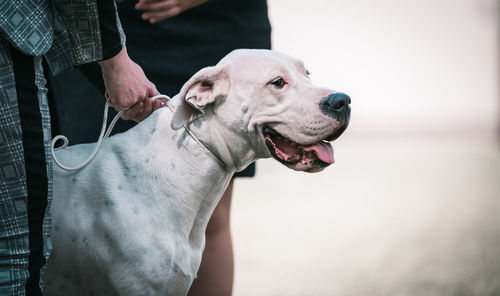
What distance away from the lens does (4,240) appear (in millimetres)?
1699

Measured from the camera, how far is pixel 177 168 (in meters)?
2.27

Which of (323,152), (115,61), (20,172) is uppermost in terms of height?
(115,61)

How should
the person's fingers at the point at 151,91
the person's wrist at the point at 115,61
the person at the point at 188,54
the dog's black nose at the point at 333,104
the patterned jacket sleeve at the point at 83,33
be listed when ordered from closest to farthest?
the patterned jacket sleeve at the point at 83,33
the person's wrist at the point at 115,61
the dog's black nose at the point at 333,104
the person's fingers at the point at 151,91
the person at the point at 188,54

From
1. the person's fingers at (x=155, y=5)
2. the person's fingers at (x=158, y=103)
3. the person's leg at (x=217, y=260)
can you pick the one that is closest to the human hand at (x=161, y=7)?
the person's fingers at (x=155, y=5)

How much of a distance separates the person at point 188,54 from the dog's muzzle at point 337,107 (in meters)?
0.91

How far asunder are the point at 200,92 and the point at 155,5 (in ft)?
2.51

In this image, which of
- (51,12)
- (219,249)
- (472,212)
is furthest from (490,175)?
(51,12)

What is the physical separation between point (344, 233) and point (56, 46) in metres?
3.97

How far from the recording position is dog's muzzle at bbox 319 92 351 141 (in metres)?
2.18

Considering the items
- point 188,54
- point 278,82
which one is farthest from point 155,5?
point 278,82

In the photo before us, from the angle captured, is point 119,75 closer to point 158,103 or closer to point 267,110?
point 158,103

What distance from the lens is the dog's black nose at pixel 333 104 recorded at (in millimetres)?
2176

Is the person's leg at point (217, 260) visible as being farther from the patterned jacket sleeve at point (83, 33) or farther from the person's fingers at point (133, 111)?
the patterned jacket sleeve at point (83, 33)

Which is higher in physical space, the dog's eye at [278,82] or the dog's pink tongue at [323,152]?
the dog's eye at [278,82]
